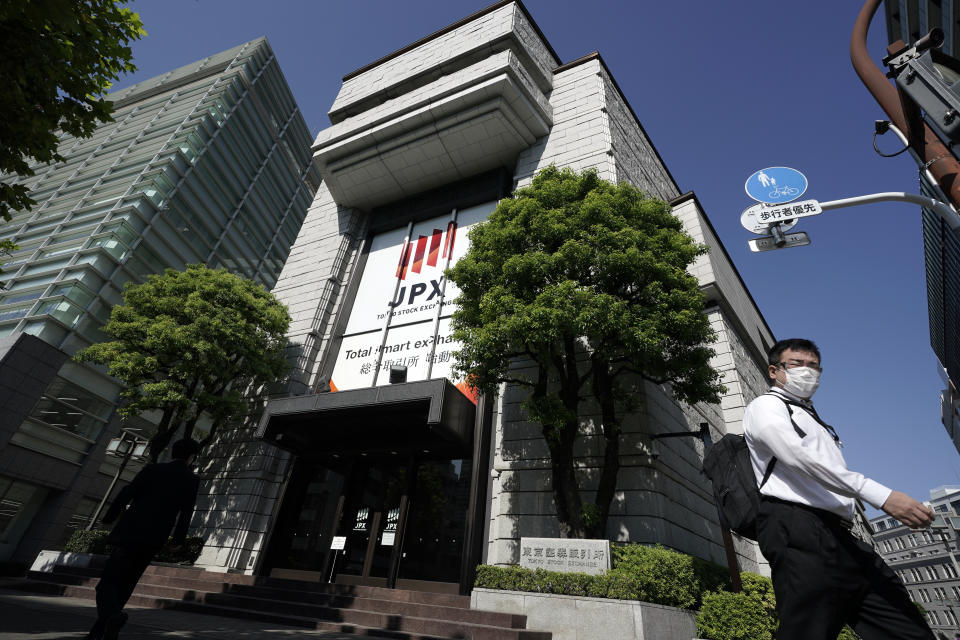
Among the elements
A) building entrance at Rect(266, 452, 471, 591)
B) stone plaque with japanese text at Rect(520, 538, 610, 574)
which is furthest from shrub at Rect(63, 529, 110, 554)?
stone plaque with japanese text at Rect(520, 538, 610, 574)

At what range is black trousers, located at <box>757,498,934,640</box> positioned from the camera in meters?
1.98

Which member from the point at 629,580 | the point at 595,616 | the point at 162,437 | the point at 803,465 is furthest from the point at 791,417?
the point at 162,437

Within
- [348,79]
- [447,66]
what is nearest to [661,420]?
[447,66]

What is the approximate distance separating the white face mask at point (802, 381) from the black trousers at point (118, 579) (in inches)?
198

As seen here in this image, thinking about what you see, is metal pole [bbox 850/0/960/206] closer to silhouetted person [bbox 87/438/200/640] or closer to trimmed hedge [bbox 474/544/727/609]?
trimmed hedge [bbox 474/544/727/609]

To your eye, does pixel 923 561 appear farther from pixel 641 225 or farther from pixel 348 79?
pixel 348 79

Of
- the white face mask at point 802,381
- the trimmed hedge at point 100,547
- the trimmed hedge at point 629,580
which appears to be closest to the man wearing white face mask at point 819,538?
the white face mask at point 802,381

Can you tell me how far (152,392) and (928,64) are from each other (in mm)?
17118

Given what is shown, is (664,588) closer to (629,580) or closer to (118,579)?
(629,580)

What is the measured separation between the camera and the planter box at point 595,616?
6918mm

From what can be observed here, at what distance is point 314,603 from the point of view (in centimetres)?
915

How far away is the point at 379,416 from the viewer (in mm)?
11797

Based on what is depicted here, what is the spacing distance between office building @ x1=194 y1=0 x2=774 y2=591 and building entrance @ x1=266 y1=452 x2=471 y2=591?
0.05m

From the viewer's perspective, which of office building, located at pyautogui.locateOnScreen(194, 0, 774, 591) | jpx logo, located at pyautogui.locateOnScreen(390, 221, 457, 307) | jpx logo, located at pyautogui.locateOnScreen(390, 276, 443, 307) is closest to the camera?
office building, located at pyautogui.locateOnScreen(194, 0, 774, 591)
